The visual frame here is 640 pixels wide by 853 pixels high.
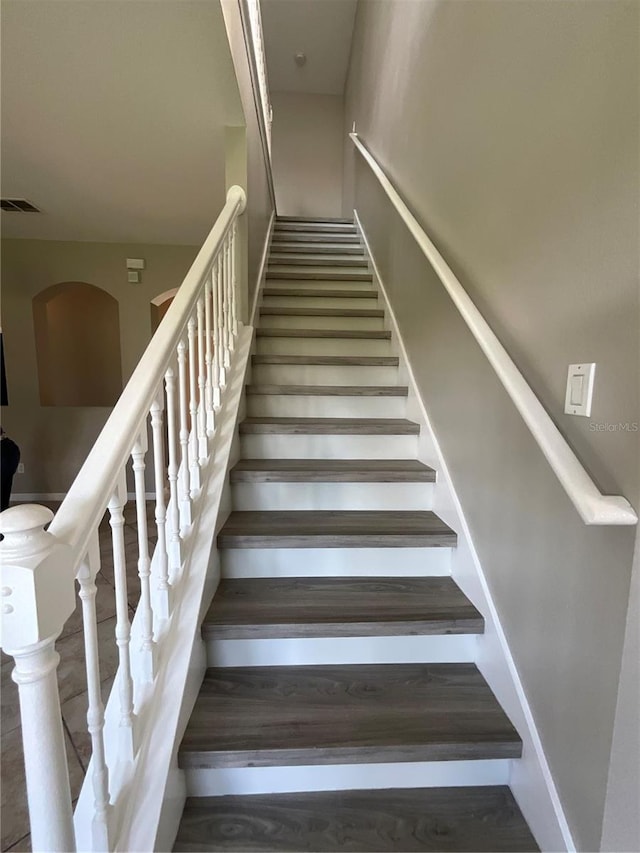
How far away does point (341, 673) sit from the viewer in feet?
4.17

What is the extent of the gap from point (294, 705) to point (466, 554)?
2.33ft

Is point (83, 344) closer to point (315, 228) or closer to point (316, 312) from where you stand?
point (315, 228)

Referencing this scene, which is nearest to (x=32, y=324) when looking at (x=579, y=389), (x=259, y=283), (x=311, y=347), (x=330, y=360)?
(x=259, y=283)

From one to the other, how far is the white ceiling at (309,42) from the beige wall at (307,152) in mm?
180

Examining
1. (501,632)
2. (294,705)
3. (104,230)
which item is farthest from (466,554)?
(104,230)

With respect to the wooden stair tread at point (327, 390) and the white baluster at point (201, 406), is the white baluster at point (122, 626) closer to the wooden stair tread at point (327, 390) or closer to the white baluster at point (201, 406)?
the white baluster at point (201, 406)

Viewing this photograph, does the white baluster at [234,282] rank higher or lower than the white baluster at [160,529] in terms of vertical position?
higher

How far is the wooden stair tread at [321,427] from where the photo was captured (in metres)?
1.91

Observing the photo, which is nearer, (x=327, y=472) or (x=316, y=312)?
(x=327, y=472)

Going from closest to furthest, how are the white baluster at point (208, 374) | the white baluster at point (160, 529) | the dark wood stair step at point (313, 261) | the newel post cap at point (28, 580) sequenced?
the newel post cap at point (28, 580) → the white baluster at point (160, 529) → the white baluster at point (208, 374) → the dark wood stair step at point (313, 261)

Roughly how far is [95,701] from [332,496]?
112 centimetres

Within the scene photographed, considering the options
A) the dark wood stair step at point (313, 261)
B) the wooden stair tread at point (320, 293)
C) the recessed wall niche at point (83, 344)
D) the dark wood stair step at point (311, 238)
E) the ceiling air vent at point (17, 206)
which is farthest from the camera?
the recessed wall niche at point (83, 344)

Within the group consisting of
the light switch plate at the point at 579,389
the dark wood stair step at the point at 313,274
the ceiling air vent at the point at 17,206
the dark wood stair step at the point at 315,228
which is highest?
the dark wood stair step at the point at 315,228

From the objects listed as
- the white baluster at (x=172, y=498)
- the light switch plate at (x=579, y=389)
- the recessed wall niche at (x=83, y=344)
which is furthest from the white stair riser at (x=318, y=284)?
the recessed wall niche at (x=83, y=344)
